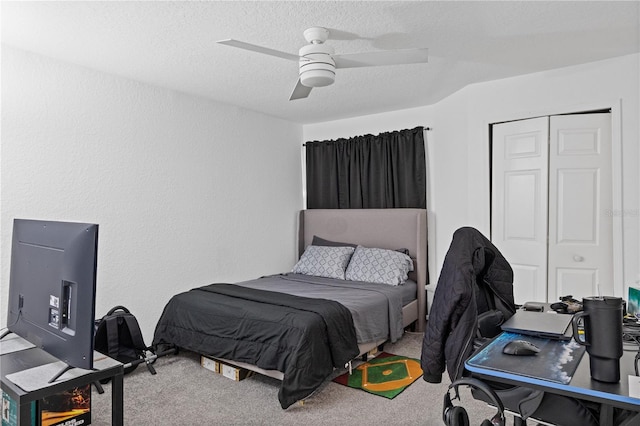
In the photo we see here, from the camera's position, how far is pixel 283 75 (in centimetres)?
351

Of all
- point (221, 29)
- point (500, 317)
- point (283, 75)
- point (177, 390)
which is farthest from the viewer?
point (283, 75)

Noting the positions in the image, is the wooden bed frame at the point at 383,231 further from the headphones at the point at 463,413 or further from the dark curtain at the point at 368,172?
the headphones at the point at 463,413

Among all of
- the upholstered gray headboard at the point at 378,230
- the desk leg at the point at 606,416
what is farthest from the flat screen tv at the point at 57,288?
the upholstered gray headboard at the point at 378,230

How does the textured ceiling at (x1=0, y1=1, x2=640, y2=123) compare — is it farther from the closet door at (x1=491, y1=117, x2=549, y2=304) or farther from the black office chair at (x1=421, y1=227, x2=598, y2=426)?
the black office chair at (x1=421, y1=227, x2=598, y2=426)

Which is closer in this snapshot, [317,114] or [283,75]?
[283,75]

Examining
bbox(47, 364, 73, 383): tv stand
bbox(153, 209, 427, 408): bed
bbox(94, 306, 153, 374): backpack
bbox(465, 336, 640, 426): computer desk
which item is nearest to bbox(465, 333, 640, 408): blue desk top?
bbox(465, 336, 640, 426): computer desk

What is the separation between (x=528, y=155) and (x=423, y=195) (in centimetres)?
122

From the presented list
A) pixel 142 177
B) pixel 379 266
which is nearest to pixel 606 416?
pixel 379 266

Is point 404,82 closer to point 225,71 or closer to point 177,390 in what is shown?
point 225,71

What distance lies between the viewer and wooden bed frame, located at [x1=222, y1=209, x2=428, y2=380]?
14.1 feet

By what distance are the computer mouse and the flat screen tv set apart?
1.42 m

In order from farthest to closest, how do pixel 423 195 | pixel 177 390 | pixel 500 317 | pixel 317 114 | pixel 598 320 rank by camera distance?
1. pixel 317 114
2. pixel 423 195
3. pixel 177 390
4. pixel 500 317
5. pixel 598 320

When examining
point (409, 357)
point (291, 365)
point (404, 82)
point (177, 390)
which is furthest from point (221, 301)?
point (404, 82)

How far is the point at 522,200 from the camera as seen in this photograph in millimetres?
3613
